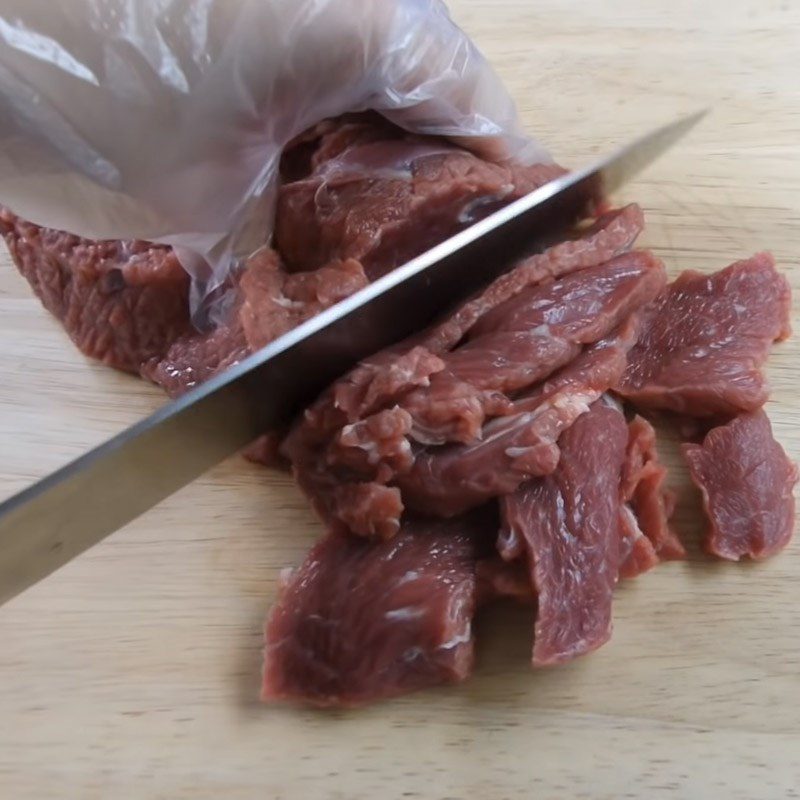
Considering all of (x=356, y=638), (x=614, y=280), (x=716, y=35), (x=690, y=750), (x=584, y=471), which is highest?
(x=716, y=35)

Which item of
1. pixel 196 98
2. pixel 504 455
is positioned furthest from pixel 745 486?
pixel 196 98

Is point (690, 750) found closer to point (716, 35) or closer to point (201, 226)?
point (201, 226)

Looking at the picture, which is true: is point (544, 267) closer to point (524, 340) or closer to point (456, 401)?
point (524, 340)

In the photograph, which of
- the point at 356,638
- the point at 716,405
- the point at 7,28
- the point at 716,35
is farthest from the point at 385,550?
the point at 716,35

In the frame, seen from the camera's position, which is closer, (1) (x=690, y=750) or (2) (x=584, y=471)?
(1) (x=690, y=750)

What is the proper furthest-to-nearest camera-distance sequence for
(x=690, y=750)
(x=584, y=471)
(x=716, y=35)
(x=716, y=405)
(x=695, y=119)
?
(x=716, y=35), (x=695, y=119), (x=716, y=405), (x=584, y=471), (x=690, y=750)
